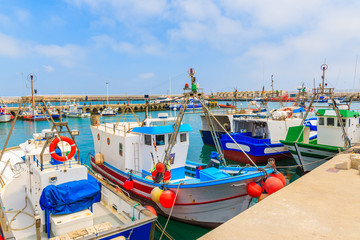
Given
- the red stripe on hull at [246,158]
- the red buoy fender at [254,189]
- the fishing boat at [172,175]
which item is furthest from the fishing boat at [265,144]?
the red buoy fender at [254,189]

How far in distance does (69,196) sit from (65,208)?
332 millimetres

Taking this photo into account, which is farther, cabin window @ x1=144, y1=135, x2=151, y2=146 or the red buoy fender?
cabin window @ x1=144, y1=135, x2=151, y2=146

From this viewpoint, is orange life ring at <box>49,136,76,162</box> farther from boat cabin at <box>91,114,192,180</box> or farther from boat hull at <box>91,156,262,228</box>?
boat hull at <box>91,156,262,228</box>

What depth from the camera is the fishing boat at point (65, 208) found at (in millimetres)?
6359

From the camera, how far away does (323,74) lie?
659 inches

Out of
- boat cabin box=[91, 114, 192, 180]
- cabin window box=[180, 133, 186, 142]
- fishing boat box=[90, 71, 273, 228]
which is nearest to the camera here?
fishing boat box=[90, 71, 273, 228]

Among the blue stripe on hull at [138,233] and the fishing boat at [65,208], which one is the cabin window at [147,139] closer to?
the fishing boat at [65,208]

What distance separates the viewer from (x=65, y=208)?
664 centimetres

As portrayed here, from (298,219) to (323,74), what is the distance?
14080mm

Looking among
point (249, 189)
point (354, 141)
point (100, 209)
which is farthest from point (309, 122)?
point (100, 209)

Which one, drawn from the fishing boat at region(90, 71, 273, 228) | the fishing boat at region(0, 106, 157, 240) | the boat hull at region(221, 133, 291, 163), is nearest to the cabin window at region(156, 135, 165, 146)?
the fishing boat at region(90, 71, 273, 228)

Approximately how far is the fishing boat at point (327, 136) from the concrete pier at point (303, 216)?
748 cm

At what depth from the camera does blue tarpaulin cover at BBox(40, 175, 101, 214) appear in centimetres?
646

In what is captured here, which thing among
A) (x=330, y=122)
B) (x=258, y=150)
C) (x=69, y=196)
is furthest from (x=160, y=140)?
(x=330, y=122)
